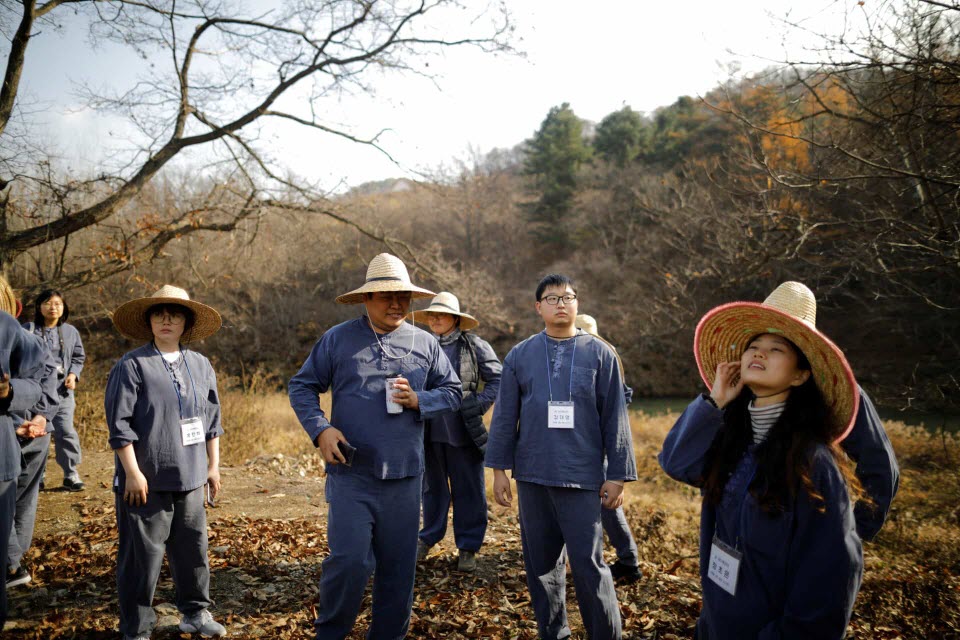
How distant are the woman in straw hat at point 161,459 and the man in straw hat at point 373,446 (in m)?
0.78

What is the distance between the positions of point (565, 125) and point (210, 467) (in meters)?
38.9

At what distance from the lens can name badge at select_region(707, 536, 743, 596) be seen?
204cm

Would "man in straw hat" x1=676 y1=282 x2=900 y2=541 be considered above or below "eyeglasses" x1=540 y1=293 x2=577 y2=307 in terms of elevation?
below

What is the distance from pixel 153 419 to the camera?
339cm

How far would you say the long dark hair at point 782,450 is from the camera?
6.41 ft

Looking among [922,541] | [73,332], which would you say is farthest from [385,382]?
[922,541]

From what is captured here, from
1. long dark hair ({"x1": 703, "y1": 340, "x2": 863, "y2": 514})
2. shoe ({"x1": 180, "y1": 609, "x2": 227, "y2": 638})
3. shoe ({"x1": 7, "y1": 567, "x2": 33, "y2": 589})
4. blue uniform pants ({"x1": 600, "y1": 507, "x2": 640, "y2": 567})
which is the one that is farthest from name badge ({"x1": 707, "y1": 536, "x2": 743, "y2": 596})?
shoe ({"x1": 7, "y1": 567, "x2": 33, "y2": 589})

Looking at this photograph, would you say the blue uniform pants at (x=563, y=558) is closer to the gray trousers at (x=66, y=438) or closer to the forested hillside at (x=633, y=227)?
the forested hillside at (x=633, y=227)

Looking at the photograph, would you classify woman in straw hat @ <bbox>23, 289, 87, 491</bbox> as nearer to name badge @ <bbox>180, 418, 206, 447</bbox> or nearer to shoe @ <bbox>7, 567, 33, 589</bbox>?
shoe @ <bbox>7, 567, 33, 589</bbox>

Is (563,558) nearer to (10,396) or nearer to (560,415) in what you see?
(560,415)

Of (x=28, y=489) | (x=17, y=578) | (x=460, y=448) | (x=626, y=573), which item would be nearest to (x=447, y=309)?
(x=460, y=448)

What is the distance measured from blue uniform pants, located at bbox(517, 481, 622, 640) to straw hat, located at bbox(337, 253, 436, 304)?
1341 millimetres

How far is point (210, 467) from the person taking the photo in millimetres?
3811

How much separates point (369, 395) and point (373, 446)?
0.93 feet
